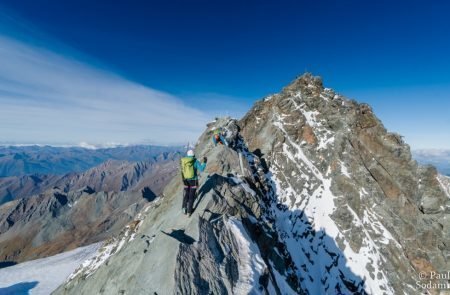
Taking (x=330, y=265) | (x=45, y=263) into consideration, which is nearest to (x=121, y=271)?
(x=330, y=265)

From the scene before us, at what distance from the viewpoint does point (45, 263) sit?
52.2 m

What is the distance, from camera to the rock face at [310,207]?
20.6 meters

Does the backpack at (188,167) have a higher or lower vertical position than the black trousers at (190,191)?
higher

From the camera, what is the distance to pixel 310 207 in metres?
44.0

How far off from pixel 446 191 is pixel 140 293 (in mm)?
53437

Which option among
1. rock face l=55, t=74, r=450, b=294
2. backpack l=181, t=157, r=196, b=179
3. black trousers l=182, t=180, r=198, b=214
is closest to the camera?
backpack l=181, t=157, r=196, b=179

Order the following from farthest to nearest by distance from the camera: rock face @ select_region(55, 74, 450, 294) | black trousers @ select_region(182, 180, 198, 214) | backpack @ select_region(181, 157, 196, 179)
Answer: rock face @ select_region(55, 74, 450, 294) < black trousers @ select_region(182, 180, 198, 214) < backpack @ select_region(181, 157, 196, 179)

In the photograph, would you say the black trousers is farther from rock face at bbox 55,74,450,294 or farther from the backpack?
rock face at bbox 55,74,450,294

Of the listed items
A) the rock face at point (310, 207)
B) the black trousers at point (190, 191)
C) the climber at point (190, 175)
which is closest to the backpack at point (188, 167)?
the climber at point (190, 175)

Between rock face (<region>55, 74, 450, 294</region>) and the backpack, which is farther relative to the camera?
rock face (<region>55, 74, 450, 294</region>)

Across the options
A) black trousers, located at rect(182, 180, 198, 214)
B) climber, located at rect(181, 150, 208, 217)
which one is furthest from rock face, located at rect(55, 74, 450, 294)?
climber, located at rect(181, 150, 208, 217)

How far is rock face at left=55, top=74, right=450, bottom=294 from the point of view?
20.6 meters

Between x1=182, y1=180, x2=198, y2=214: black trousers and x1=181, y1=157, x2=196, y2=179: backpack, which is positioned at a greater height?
x1=181, y1=157, x2=196, y2=179: backpack

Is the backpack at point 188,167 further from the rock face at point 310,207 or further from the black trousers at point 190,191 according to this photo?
the rock face at point 310,207
